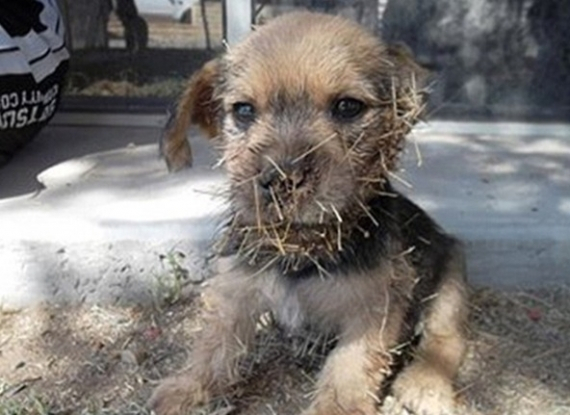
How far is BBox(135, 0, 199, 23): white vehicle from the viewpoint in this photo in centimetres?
509

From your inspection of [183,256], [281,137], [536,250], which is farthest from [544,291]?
[281,137]

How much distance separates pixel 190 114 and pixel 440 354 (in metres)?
1.06

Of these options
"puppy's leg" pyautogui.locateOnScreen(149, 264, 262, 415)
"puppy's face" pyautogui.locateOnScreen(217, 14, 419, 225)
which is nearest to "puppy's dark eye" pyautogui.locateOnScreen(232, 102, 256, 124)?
"puppy's face" pyautogui.locateOnScreen(217, 14, 419, 225)

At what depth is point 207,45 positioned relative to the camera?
511cm

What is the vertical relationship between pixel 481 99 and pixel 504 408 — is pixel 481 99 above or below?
above

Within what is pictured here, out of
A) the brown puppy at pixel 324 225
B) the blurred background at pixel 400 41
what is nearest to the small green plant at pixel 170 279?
the brown puppy at pixel 324 225

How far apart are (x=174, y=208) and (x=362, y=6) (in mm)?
1761

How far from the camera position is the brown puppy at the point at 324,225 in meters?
2.48

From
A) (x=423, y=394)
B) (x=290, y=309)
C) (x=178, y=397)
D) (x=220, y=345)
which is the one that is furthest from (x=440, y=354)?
(x=178, y=397)

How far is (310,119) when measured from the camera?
98.3 inches

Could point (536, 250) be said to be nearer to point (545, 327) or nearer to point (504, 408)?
point (545, 327)

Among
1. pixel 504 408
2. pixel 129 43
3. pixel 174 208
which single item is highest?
pixel 129 43

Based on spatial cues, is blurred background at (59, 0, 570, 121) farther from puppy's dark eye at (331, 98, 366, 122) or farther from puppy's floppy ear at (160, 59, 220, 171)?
puppy's dark eye at (331, 98, 366, 122)

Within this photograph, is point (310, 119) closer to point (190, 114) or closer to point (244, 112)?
point (244, 112)
